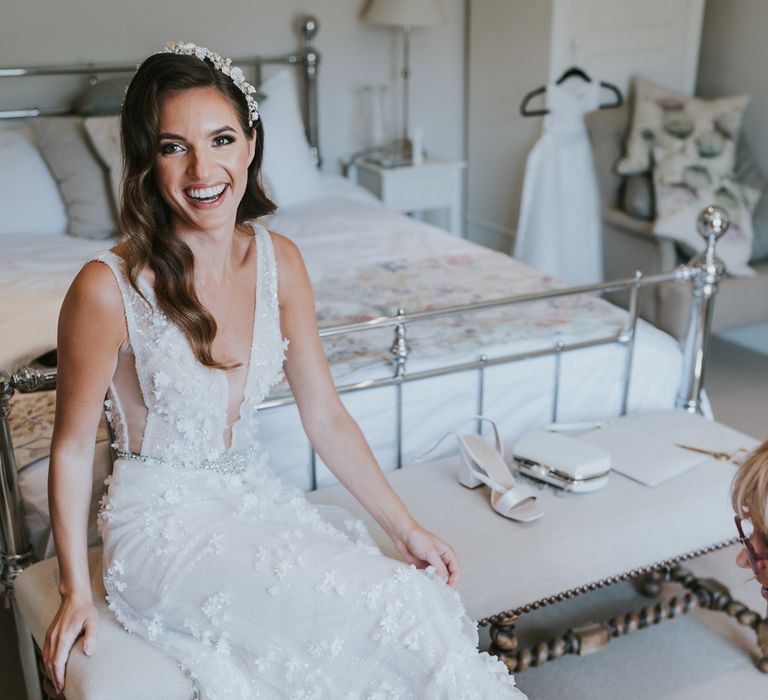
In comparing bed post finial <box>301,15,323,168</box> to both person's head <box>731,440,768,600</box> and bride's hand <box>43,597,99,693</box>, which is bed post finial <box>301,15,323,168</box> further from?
person's head <box>731,440,768,600</box>

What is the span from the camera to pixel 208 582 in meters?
1.36

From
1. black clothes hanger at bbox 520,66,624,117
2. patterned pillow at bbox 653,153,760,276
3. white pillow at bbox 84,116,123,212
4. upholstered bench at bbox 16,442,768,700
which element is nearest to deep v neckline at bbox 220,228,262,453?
upholstered bench at bbox 16,442,768,700

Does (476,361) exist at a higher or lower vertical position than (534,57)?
lower

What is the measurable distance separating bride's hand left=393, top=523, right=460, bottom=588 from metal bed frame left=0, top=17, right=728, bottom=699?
54 cm

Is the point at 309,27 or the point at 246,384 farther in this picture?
the point at 309,27

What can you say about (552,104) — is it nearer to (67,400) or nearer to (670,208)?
(670,208)

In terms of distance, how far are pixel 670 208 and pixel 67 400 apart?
2.84 meters

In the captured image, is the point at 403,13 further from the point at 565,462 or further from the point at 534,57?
the point at 565,462

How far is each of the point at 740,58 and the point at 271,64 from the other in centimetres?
211

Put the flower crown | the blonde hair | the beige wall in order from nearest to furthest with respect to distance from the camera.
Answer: the blonde hair
the flower crown
the beige wall

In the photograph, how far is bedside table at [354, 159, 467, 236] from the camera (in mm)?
4234

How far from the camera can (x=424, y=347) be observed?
2338 mm

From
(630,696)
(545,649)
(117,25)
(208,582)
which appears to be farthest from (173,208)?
(117,25)

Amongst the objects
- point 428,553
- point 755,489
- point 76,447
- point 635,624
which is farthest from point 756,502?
point 635,624
